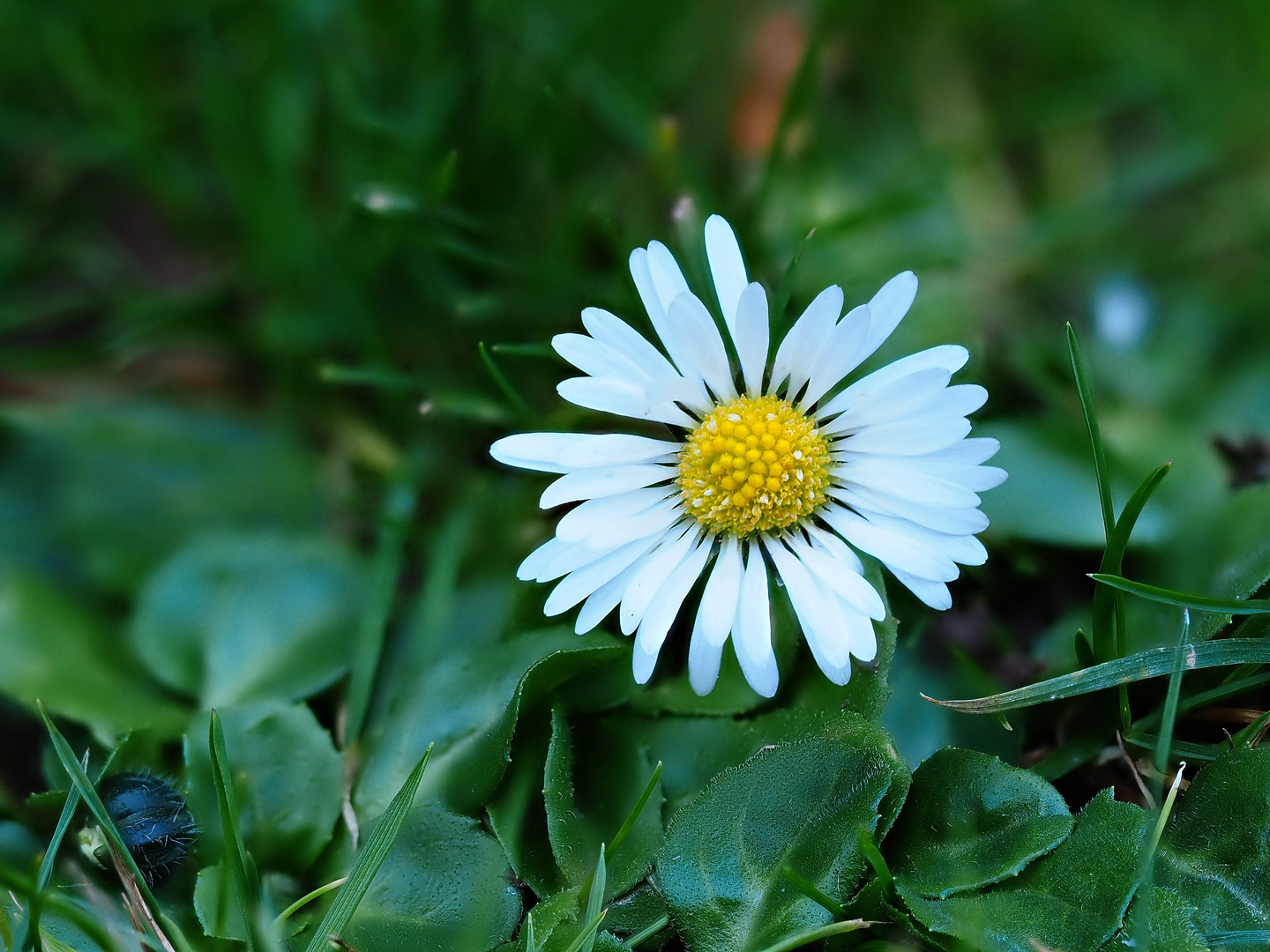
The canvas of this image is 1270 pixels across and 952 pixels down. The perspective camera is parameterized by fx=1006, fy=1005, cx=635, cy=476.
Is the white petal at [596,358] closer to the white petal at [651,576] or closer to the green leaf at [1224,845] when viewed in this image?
the white petal at [651,576]

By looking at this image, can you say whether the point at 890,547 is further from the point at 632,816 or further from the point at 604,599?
the point at 632,816

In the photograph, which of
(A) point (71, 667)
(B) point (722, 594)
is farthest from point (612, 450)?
(A) point (71, 667)

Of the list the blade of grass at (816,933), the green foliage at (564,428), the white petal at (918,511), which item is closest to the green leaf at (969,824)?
the green foliage at (564,428)

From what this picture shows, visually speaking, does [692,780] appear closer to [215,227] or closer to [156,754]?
[156,754]

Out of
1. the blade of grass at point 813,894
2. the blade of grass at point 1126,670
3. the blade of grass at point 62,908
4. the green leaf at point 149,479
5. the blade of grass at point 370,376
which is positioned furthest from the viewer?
the green leaf at point 149,479

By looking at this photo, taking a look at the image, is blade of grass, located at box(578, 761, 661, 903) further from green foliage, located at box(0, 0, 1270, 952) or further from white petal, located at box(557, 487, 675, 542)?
white petal, located at box(557, 487, 675, 542)

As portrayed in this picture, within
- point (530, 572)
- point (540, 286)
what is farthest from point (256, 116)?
point (530, 572)
